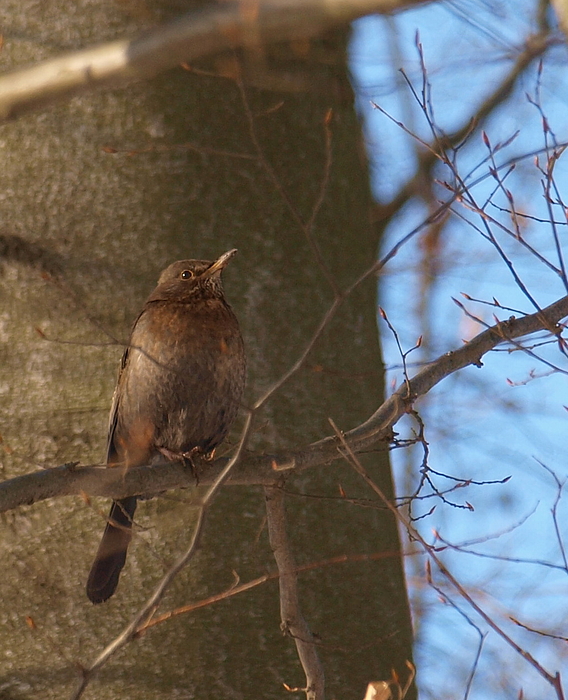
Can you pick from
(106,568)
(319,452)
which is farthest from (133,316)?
(319,452)

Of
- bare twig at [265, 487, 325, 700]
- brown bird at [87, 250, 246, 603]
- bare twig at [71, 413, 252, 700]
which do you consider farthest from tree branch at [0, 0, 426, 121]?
brown bird at [87, 250, 246, 603]

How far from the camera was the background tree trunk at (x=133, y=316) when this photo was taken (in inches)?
138

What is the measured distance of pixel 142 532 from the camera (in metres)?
3.64

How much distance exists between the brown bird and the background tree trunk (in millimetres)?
170

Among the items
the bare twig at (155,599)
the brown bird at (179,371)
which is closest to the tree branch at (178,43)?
the bare twig at (155,599)

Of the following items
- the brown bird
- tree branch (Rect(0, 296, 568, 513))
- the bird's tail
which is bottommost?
the bird's tail

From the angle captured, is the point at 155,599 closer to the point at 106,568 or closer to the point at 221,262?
the point at 106,568

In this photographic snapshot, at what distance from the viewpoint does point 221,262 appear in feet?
13.0

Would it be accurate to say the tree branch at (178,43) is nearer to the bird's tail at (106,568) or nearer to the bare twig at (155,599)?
the bare twig at (155,599)

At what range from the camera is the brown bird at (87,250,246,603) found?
4.14 m

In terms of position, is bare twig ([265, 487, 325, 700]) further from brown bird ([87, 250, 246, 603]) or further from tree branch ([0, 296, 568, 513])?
brown bird ([87, 250, 246, 603])

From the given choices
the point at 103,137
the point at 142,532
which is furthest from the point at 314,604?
the point at 103,137

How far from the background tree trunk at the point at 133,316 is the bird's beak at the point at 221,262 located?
0.20 feet

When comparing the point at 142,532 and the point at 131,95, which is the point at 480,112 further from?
the point at 142,532
